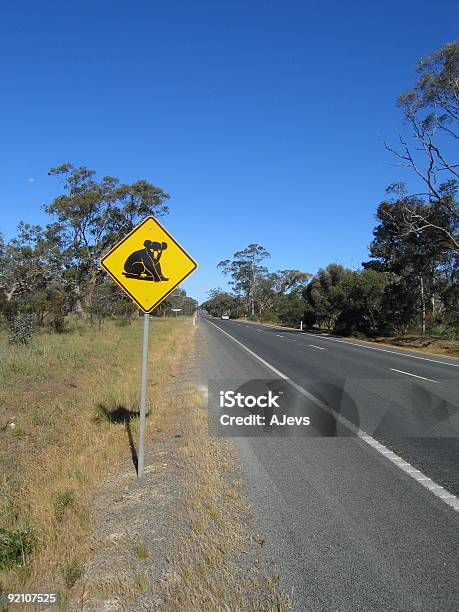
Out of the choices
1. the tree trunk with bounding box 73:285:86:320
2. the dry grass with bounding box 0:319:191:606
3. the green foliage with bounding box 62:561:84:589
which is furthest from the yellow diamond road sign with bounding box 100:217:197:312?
the tree trunk with bounding box 73:285:86:320

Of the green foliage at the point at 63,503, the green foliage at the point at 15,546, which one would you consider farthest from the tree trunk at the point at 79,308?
the green foliage at the point at 15,546

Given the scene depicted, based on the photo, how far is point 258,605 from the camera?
3000 mm

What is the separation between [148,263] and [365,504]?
318 centimetres

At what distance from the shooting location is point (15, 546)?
381 cm

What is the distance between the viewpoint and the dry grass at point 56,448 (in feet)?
12.0

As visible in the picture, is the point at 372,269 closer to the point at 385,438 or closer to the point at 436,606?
the point at 385,438

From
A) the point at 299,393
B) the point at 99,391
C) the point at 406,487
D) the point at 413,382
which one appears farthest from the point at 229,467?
the point at 413,382

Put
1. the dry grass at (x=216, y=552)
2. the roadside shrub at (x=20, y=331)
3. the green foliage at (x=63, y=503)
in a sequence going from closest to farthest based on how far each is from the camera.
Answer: the dry grass at (x=216, y=552), the green foliage at (x=63, y=503), the roadside shrub at (x=20, y=331)

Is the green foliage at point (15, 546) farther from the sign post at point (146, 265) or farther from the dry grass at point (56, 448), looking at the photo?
the sign post at point (146, 265)

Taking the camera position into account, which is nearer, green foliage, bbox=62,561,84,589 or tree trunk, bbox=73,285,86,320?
green foliage, bbox=62,561,84,589

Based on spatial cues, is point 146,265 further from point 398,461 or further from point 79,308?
point 79,308

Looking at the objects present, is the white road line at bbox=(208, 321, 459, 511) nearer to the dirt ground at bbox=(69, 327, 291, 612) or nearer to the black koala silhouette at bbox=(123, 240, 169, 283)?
Result: the dirt ground at bbox=(69, 327, 291, 612)

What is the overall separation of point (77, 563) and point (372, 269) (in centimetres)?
3740

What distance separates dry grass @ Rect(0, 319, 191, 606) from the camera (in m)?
3.66
